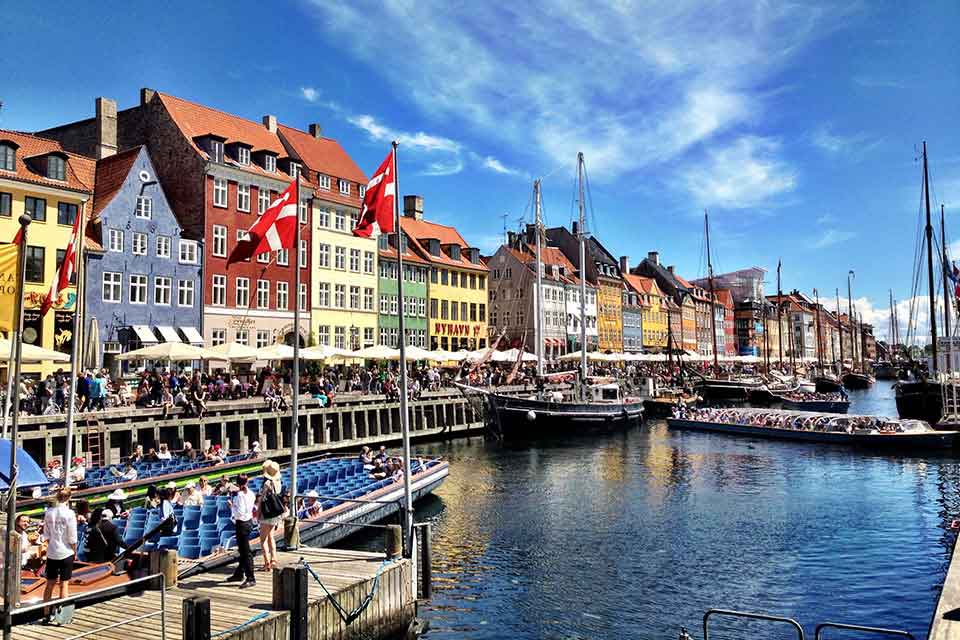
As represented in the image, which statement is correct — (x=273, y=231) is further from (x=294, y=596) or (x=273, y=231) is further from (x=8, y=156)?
(x=8, y=156)

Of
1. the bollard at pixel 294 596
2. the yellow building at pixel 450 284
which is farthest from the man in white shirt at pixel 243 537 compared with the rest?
the yellow building at pixel 450 284

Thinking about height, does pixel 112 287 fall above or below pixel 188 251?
below

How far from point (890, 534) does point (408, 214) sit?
6129 cm

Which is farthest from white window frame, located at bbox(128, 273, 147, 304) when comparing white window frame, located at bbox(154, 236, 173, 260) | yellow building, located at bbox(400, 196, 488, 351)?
yellow building, located at bbox(400, 196, 488, 351)

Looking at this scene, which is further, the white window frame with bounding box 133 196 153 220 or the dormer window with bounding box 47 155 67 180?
the white window frame with bounding box 133 196 153 220

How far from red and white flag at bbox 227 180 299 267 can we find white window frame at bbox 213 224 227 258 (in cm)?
3585

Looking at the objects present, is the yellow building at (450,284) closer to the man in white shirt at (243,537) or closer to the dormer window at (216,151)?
the dormer window at (216,151)

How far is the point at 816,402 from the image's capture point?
7319 centimetres

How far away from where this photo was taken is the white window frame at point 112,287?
44156mm

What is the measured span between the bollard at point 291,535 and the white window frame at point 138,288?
32.9m

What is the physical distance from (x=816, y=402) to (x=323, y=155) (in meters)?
49.0

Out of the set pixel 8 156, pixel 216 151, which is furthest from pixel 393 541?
pixel 216 151

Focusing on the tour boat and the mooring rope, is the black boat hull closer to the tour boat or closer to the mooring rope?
the tour boat

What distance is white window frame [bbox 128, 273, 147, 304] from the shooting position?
45759 mm
